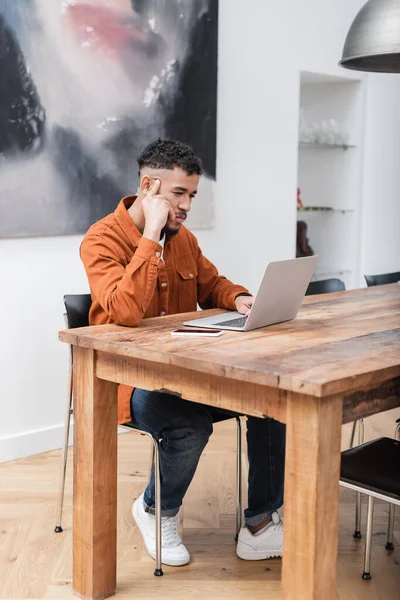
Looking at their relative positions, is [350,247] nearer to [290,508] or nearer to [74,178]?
[74,178]

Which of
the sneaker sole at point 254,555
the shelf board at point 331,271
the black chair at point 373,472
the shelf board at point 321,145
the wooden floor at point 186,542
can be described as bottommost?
the wooden floor at point 186,542

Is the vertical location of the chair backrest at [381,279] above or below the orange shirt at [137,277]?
Result: below

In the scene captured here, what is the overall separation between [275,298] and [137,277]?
407mm

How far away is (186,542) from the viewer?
2666 mm

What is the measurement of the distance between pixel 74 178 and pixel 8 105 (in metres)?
0.46

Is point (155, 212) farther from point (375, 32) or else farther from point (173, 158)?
point (375, 32)

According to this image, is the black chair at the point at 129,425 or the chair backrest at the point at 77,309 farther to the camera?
the chair backrest at the point at 77,309

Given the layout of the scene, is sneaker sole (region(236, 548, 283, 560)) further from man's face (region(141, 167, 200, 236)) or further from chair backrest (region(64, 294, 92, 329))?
man's face (region(141, 167, 200, 236))

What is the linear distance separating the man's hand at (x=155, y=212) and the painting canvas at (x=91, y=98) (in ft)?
3.61

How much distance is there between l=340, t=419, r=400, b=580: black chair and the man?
1.08ft

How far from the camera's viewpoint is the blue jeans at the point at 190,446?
2.32 meters

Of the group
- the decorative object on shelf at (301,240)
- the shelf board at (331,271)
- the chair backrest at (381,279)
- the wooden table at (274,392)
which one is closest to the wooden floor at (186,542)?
the wooden table at (274,392)

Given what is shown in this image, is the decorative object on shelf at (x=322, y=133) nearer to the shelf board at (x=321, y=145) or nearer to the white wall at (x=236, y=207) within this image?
the shelf board at (x=321, y=145)

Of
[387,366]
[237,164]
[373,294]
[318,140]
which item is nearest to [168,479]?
[387,366]
